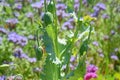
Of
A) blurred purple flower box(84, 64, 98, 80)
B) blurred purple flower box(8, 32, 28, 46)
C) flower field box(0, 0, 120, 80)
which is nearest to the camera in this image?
flower field box(0, 0, 120, 80)

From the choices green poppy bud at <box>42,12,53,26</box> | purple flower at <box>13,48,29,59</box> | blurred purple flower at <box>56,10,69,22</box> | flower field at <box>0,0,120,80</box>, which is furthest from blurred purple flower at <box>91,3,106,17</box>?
green poppy bud at <box>42,12,53,26</box>

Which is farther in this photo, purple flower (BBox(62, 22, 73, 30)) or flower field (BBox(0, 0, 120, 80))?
purple flower (BBox(62, 22, 73, 30))

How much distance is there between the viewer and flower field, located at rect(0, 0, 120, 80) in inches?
90.6

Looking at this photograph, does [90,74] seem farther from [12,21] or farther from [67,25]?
[67,25]

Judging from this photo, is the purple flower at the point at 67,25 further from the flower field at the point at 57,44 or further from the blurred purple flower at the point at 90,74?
the blurred purple flower at the point at 90,74

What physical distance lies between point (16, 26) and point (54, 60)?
2161mm

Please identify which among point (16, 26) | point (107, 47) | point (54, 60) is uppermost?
point (54, 60)

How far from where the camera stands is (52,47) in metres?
2.33

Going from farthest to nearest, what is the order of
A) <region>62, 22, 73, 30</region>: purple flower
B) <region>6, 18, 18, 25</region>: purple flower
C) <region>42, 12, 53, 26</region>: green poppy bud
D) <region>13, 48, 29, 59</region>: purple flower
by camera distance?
<region>62, 22, 73, 30</region>: purple flower, <region>6, 18, 18, 25</region>: purple flower, <region>13, 48, 29, 59</region>: purple flower, <region>42, 12, 53, 26</region>: green poppy bud

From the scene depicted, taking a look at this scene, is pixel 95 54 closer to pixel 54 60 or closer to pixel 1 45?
pixel 1 45

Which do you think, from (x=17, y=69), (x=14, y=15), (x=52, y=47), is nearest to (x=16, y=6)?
(x=14, y=15)

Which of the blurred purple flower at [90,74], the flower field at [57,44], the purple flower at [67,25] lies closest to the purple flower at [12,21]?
the flower field at [57,44]

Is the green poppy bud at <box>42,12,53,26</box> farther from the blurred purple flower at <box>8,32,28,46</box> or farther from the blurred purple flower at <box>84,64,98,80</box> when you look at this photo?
the blurred purple flower at <box>8,32,28,46</box>

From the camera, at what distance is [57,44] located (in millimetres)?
2336
